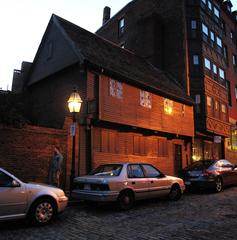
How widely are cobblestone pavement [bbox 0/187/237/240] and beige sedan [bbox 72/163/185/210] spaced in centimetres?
43

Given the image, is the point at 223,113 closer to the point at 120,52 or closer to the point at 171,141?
the point at 171,141

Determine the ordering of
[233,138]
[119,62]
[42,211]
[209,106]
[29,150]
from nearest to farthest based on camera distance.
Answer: [42,211]
[29,150]
[119,62]
[209,106]
[233,138]

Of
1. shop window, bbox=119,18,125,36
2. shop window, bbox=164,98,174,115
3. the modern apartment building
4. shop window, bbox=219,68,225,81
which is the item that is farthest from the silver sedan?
shop window, bbox=119,18,125,36

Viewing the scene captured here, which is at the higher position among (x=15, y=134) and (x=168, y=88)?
(x=168, y=88)

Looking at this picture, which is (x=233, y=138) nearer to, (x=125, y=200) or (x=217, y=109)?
(x=217, y=109)

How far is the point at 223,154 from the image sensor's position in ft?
92.4

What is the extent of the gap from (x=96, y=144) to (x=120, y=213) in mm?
6737

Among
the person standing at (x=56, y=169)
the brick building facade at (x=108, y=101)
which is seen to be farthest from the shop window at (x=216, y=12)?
the person standing at (x=56, y=169)

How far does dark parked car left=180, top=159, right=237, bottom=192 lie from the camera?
1389 centimetres

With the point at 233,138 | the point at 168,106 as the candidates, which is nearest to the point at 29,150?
the point at 168,106

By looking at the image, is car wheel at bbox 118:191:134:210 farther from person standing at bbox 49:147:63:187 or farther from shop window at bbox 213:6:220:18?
shop window at bbox 213:6:220:18

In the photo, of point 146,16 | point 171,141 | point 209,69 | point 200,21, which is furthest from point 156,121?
point 146,16

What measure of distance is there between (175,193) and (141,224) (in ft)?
14.0

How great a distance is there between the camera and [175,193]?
12.0 metres
